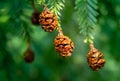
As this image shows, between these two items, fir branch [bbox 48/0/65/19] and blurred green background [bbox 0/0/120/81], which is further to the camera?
blurred green background [bbox 0/0/120/81]

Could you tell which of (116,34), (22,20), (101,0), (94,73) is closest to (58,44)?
Answer: (22,20)

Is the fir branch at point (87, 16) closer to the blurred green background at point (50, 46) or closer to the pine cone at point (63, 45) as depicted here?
the pine cone at point (63, 45)

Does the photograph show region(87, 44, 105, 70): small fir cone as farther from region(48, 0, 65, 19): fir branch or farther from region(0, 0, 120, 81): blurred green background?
region(0, 0, 120, 81): blurred green background

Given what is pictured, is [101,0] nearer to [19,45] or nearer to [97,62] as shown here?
[97,62]

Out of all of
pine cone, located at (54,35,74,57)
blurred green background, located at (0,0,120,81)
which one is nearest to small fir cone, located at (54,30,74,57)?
pine cone, located at (54,35,74,57)

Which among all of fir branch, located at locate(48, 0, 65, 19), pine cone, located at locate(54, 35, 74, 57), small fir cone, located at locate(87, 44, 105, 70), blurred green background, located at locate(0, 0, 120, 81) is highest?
blurred green background, located at locate(0, 0, 120, 81)

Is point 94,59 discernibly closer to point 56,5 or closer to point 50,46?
point 56,5

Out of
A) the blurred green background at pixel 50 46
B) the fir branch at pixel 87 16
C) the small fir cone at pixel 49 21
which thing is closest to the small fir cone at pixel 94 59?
the fir branch at pixel 87 16
